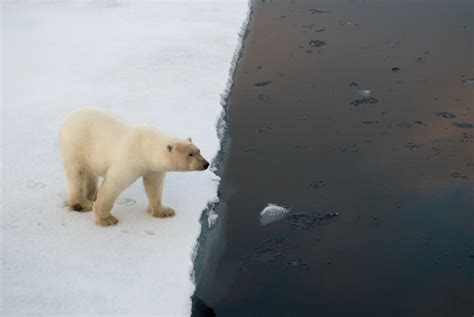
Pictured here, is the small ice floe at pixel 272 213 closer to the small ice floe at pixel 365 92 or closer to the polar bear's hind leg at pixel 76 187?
the polar bear's hind leg at pixel 76 187

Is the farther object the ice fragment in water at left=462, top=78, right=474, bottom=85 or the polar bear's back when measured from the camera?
the ice fragment in water at left=462, top=78, right=474, bottom=85

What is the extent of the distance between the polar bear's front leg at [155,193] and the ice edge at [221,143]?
0.91 feet

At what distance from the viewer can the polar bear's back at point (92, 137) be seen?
158 inches

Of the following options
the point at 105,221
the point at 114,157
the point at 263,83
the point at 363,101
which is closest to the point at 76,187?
the point at 105,221

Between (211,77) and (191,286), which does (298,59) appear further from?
(191,286)

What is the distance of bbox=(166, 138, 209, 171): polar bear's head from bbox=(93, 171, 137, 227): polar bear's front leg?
0.34m

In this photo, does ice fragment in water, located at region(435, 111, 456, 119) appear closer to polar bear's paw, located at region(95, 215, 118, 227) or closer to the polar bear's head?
the polar bear's head

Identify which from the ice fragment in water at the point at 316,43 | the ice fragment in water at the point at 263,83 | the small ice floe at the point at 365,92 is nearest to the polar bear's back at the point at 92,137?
the ice fragment in water at the point at 263,83

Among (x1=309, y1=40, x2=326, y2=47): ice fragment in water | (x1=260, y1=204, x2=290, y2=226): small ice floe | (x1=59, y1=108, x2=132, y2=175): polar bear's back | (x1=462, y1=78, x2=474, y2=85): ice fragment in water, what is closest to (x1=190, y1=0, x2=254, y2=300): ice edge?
(x1=260, y1=204, x2=290, y2=226): small ice floe

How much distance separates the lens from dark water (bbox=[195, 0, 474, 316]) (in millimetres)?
3811

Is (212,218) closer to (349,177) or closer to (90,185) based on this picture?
(90,185)

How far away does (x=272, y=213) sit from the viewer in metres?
4.60

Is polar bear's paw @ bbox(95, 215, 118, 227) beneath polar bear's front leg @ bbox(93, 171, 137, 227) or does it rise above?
beneath

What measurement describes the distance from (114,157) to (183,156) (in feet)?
1.60
